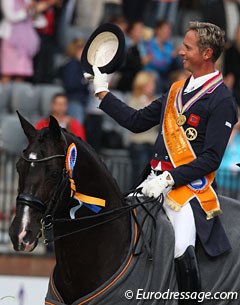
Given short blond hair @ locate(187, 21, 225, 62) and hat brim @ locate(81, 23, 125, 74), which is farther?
hat brim @ locate(81, 23, 125, 74)

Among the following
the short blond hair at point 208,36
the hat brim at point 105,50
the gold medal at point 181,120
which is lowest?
the gold medal at point 181,120

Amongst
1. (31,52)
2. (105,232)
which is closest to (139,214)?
(105,232)

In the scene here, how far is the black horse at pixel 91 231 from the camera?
255 inches

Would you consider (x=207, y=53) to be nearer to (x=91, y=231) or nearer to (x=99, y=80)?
(x=99, y=80)

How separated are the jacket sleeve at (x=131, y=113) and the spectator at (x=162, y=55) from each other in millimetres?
7403

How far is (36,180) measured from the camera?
644 centimetres

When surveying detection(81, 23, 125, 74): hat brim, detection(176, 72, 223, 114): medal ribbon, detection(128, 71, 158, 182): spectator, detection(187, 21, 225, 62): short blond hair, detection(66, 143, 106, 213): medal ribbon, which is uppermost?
detection(187, 21, 225, 62): short blond hair

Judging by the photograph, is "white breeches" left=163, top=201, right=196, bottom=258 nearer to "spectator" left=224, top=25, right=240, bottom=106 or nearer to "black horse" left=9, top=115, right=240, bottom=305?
"black horse" left=9, top=115, right=240, bottom=305

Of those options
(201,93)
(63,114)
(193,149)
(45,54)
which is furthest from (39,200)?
(45,54)

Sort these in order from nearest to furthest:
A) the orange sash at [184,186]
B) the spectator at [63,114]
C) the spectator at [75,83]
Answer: the orange sash at [184,186]
the spectator at [63,114]
the spectator at [75,83]

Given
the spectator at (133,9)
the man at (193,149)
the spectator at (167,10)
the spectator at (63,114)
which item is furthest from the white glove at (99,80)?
the spectator at (167,10)

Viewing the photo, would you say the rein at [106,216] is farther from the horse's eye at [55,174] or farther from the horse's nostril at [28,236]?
the horse's eye at [55,174]

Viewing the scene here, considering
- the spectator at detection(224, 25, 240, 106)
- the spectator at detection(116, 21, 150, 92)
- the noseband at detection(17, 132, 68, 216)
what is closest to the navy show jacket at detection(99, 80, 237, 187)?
the noseband at detection(17, 132, 68, 216)

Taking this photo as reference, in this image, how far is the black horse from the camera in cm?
647
